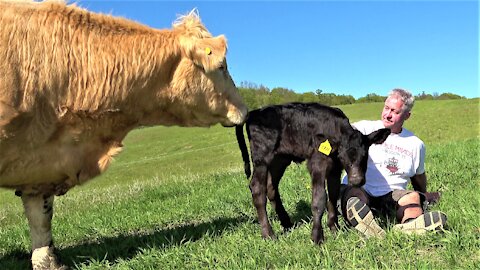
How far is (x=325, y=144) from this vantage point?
4.85 meters

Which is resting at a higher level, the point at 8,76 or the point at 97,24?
the point at 97,24

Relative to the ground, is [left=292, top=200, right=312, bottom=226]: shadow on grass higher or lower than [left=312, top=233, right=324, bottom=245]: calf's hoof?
lower

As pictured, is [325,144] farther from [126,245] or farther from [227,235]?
[126,245]

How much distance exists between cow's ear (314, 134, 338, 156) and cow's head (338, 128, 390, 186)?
79 mm

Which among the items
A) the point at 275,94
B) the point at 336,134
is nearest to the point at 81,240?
the point at 336,134

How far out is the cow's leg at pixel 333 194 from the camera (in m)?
5.12

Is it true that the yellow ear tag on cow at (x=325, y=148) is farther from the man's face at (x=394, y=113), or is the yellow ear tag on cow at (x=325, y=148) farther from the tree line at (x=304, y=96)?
the tree line at (x=304, y=96)

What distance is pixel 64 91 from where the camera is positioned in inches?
164

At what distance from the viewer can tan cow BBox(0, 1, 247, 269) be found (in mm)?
3973

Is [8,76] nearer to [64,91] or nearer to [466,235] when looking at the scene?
[64,91]

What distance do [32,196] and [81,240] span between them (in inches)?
54.4

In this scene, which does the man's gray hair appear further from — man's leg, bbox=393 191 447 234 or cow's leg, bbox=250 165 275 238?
cow's leg, bbox=250 165 275 238

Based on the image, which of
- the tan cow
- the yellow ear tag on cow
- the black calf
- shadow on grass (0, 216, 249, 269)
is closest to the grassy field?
shadow on grass (0, 216, 249, 269)

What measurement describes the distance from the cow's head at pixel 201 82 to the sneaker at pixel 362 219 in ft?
4.62
